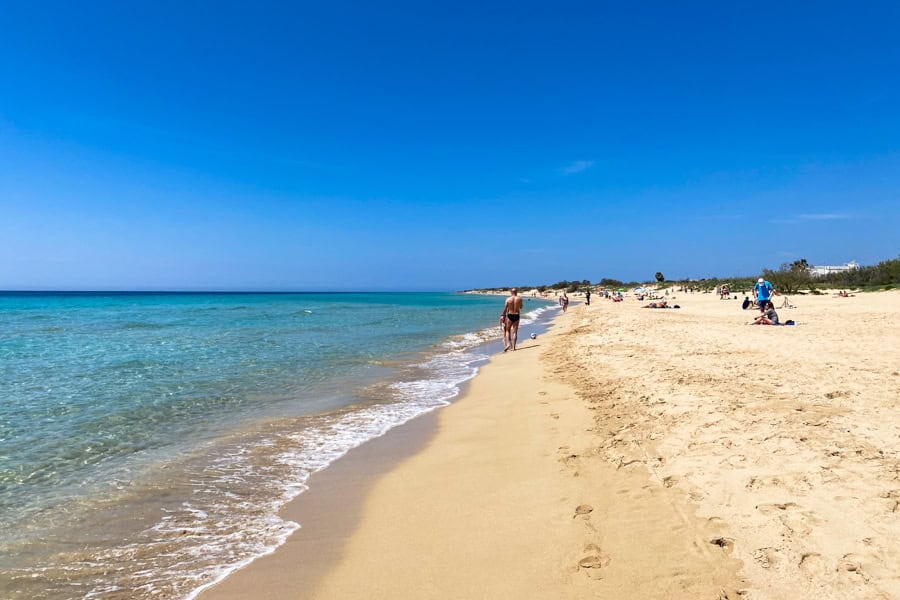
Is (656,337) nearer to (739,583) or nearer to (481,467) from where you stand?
(481,467)

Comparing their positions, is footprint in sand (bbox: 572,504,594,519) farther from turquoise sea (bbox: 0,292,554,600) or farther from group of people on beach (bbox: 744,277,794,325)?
group of people on beach (bbox: 744,277,794,325)

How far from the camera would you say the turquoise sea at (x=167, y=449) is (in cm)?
366

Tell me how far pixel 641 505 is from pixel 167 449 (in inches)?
241

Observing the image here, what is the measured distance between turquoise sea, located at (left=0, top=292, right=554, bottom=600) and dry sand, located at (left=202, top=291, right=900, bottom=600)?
82 cm

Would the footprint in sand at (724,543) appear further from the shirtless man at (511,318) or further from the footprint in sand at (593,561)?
the shirtless man at (511,318)

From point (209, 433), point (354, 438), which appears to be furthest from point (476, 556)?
point (209, 433)

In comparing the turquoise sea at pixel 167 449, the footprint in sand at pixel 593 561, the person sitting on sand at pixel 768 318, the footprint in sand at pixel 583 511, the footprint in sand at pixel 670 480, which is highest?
the person sitting on sand at pixel 768 318

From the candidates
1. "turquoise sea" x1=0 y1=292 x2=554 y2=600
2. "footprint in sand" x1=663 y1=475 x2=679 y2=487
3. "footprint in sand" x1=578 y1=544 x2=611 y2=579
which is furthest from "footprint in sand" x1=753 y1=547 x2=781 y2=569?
"turquoise sea" x1=0 y1=292 x2=554 y2=600

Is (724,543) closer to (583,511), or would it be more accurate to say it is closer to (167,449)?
(583,511)

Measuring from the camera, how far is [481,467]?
531 centimetres

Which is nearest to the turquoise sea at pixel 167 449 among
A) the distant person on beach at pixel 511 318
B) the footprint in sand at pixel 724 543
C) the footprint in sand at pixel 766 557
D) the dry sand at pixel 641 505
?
the dry sand at pixel 641 505

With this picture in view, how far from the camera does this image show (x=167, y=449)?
6.42m

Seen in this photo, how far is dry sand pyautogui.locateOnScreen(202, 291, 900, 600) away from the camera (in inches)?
115

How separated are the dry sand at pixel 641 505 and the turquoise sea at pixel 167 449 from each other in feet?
2.68
